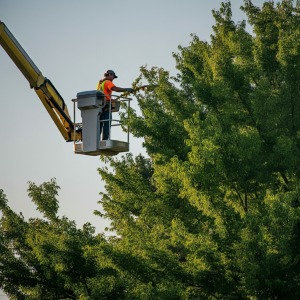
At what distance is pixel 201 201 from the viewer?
1038 cm

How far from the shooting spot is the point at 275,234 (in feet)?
33.9

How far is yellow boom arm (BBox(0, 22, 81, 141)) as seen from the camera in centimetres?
1154

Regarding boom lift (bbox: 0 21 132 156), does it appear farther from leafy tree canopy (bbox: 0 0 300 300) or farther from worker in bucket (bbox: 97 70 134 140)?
leafy tree canopy (bbox: 0 0 300 300)

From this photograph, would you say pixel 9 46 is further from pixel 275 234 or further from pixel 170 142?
pixel 275 234

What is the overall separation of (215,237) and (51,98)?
5823 mm

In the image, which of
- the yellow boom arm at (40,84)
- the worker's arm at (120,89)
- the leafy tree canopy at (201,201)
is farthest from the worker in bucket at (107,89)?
the yellow boom arm at (40,84)

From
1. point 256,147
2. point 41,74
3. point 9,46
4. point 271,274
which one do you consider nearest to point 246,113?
point 256,147

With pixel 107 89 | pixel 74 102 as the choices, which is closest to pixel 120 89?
pixel 107 89

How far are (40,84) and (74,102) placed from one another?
60.9 inches

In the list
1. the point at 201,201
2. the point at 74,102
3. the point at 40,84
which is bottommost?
the point at 201,201

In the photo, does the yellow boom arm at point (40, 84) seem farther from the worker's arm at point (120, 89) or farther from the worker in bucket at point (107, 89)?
the worker's arm at point (120, 89)

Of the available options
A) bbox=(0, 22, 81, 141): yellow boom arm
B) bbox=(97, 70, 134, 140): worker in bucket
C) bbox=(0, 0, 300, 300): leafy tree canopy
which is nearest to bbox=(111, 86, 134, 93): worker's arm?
bbox=(97, 70, 134, 140): worker in bucket

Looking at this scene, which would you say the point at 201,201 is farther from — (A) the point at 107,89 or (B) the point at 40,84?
(B) the point at 40,84

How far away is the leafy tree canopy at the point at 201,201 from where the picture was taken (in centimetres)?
1020
